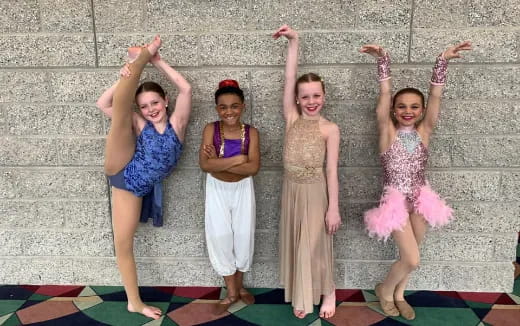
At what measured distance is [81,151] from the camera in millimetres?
3008

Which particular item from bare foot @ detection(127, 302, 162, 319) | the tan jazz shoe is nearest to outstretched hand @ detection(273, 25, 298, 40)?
the tan jazz shoe

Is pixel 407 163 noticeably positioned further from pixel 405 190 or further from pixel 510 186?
pixel 510 186

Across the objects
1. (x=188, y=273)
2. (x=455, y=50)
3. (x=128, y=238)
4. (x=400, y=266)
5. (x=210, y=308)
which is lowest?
(x=210, y=308)

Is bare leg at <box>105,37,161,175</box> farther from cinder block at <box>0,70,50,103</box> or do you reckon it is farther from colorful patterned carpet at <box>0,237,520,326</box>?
colorful patterned carpet at <box>0,237,520,326</box>

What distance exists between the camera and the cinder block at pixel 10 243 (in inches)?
125

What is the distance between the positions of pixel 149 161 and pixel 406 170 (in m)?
1.56

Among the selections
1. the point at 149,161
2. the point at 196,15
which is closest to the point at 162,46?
the point at 196,15

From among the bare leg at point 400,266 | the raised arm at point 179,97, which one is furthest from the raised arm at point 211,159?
the bare leg at point 400,266

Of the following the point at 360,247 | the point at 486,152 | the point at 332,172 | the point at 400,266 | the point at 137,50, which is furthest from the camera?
the point at 360,247

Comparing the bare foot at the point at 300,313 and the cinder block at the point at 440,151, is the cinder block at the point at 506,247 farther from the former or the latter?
the bare foot at the point at 300,313

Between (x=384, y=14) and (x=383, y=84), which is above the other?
(x=384, y=14)

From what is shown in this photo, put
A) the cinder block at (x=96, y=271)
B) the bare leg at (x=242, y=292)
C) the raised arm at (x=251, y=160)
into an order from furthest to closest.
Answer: the cinder block at (x=96, y=271) → the bare leg at (x=242, y=292) → the raised arm at (x=251, y=160)

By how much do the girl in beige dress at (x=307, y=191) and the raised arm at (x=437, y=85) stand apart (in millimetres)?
556

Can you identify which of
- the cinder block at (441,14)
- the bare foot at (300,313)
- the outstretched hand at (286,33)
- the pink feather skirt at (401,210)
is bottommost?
the bare foot at (300,313)
